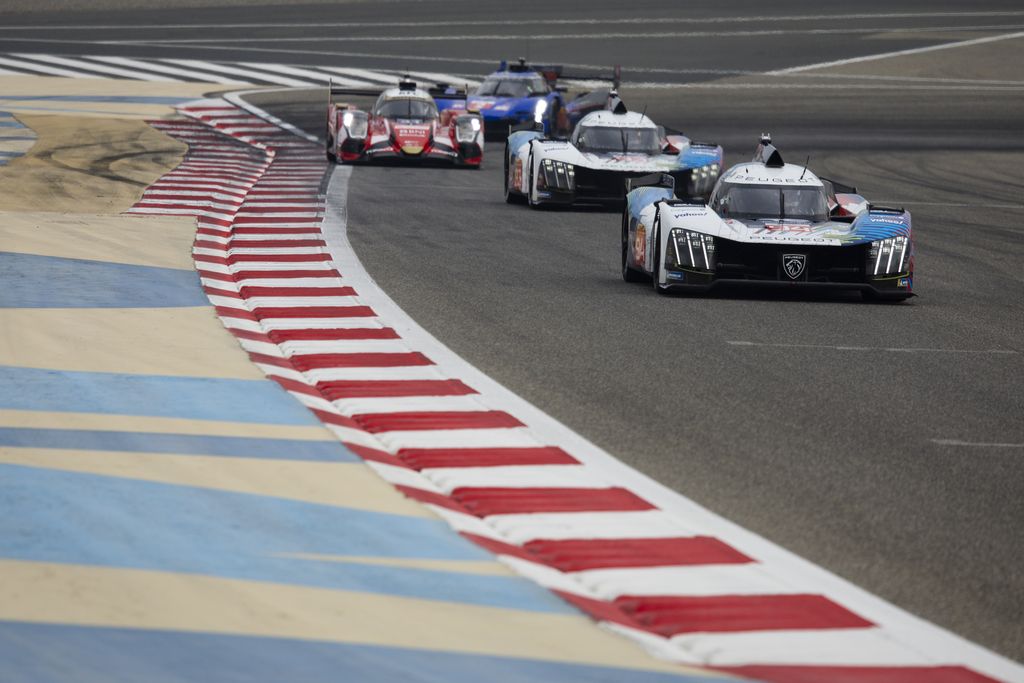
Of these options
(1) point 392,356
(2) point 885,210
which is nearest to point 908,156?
(2) point 885,210

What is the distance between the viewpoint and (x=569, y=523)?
6.51 metres

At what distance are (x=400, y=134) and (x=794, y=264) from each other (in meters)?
14.1

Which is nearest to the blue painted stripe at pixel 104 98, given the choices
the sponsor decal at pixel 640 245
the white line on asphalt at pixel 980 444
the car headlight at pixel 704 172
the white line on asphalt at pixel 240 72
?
the white line on asphalt at pixel 240 72

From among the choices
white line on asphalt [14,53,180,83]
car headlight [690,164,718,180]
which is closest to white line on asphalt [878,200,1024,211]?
car headlight [690,164,718,180]

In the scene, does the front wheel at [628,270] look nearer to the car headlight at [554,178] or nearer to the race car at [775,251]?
the race car at [775,251]

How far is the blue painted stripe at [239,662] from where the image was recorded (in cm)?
470

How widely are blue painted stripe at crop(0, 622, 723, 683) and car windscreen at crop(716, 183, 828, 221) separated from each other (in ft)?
30.6

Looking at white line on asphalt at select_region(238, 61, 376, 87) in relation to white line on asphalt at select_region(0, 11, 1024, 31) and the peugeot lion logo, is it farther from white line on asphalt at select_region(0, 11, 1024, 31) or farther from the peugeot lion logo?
the peugeot lion logo

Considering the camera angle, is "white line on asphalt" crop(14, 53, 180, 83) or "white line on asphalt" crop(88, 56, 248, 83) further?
"white line on asphalt" crop(88, 56, 248, 83)

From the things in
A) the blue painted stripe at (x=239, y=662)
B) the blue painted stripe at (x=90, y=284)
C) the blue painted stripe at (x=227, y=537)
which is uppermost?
the blue painted stripe at (x=239, y=662)

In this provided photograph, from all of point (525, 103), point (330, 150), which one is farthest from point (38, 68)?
point (330, 150)

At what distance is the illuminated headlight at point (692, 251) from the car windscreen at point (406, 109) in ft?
47.4

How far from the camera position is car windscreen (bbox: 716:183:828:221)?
547 inches

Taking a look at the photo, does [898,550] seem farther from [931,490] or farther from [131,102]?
[131,102]
